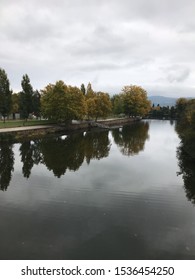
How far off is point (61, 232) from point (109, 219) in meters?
2.94

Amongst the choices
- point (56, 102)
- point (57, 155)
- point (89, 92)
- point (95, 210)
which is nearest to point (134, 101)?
point (89, 92)

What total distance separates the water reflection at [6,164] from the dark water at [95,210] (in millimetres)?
82

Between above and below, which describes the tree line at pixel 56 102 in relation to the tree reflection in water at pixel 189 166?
above

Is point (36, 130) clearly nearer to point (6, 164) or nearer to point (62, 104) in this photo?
point (62, 104)

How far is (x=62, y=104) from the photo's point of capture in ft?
199

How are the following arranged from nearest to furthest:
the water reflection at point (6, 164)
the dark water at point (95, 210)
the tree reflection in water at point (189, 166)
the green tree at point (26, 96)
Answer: the dark water at point (95, 210) → the tree reflection in water at point (189, 166) → the water reflection at point (6, 164) → the green tree at point (26, 96)

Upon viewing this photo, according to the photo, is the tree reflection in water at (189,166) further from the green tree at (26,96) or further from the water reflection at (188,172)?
the green tree at (26,96)

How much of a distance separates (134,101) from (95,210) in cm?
9332

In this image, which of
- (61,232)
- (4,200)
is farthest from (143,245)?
(4,200)

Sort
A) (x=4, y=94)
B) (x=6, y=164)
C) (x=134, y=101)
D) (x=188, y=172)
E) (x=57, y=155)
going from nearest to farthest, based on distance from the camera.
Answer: (x=188, y=172)
(x=6, y=164)
(x=57, y=155)
(x=4, y=94)
(x=134, y=101)

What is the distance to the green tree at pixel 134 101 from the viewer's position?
347 feet

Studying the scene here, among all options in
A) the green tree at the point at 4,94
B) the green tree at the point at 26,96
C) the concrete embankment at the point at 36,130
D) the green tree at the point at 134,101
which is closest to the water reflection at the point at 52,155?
the concrete embankment at the point at 36,130

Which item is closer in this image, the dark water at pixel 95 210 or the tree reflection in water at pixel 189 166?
the dark water at pixel 95 210

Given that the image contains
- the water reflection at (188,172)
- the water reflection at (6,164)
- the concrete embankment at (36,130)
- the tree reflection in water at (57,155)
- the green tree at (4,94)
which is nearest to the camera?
the water reflection at (188,172)
